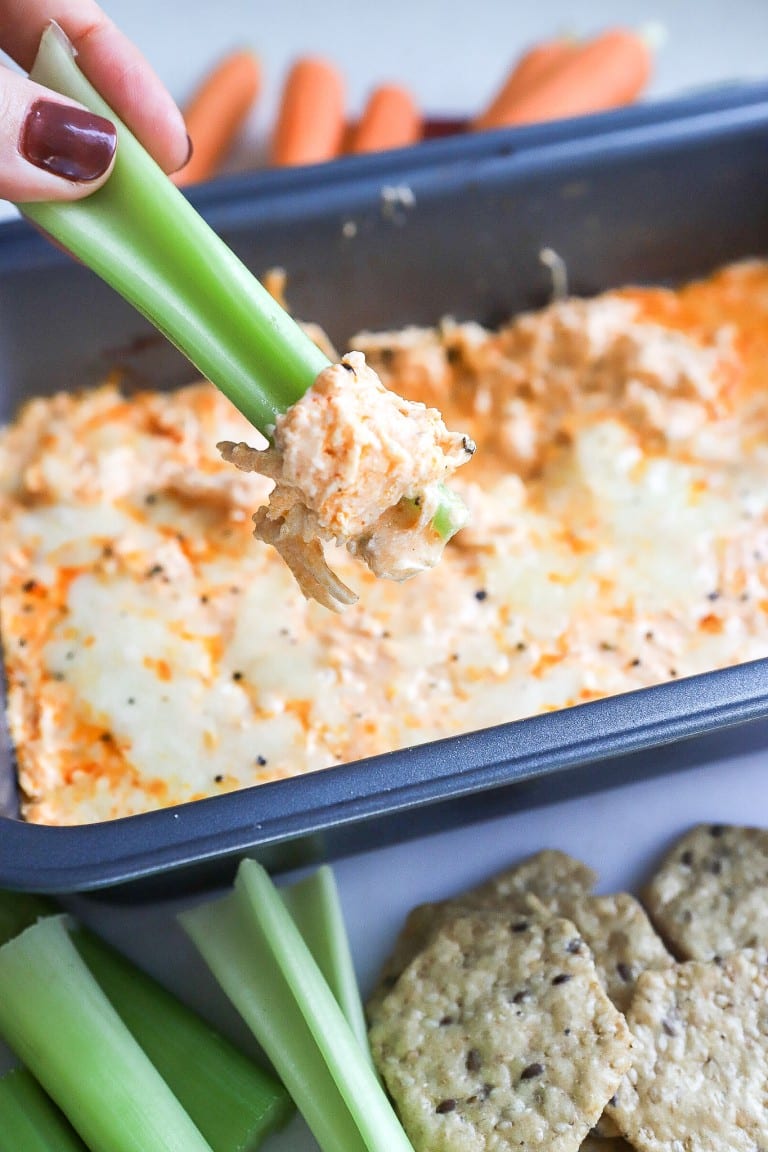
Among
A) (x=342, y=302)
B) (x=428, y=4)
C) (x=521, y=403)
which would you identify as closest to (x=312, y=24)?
(x=428, y=4)

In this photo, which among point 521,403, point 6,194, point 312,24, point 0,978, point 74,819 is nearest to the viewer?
point 6,194

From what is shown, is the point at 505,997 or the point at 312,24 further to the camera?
the point at 312,24

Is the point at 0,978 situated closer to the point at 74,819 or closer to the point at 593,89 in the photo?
the point at 74,819

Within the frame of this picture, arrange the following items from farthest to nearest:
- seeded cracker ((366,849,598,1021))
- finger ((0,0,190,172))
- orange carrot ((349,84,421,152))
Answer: orange carrot ((349,84,421,152))
seeded cracker ((366,849,598,1021))
finger ((0,0,190,172))

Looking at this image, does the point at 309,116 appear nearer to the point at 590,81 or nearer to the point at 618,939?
the point at 590,81

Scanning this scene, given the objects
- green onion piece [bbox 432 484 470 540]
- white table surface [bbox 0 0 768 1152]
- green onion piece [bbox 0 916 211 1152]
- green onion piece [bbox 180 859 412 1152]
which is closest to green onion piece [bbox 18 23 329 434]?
green onion piece [bbox 432 484 470 540]

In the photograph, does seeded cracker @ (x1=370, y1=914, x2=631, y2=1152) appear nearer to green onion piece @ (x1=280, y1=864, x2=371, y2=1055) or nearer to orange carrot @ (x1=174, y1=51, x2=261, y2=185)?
green onion piece @ (x1=280, y1=864, x2=371, y2=1055)

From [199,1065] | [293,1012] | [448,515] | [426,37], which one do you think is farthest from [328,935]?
[426,37]
